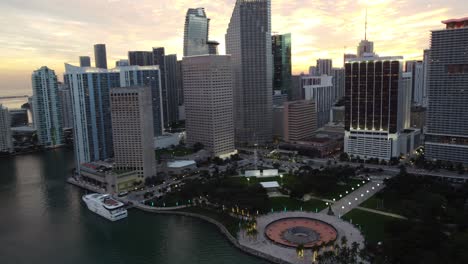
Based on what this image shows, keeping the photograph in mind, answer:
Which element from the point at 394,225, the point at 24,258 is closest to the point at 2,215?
the point at 24,258

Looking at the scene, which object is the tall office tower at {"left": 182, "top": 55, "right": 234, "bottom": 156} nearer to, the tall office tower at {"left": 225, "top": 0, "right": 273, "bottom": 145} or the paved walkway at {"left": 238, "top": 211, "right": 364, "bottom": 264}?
the tall office tower at {"left": 225, "top": 0, "right": 273, "bottom": 145}

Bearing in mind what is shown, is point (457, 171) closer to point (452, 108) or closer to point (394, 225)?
point (452, 108)

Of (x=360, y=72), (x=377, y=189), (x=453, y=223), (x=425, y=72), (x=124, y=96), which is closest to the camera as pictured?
(x=453, y=223)

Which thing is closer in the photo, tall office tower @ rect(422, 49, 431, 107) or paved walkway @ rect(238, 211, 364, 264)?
paved walkway @ rect(238, 211, 364, 264)

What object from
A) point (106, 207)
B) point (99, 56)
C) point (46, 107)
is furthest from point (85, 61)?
point (106, 207)

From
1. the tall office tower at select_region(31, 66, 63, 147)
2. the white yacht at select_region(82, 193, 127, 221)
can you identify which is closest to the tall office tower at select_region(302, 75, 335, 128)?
the white yacht at select_region(82, 193, 127, 221)

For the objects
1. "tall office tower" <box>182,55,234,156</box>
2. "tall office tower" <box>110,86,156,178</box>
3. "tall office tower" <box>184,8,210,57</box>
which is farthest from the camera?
"tall office tower" <box>184,8,210,57</box>

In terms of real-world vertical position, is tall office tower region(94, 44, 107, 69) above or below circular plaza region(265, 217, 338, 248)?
above

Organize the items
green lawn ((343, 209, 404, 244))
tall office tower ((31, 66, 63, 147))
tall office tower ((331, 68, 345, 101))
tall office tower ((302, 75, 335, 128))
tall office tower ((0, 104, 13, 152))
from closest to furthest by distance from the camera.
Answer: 1. green lawn ((343, 209, 404, 244))
2. tall office tower ((0, 104, 13, 152))
3. tall office tower ((31, 66, 63, 147))
4. tall office tower ((302, 75, 335, 128))
5. tall office tower ((331, 68, 345, 101))
